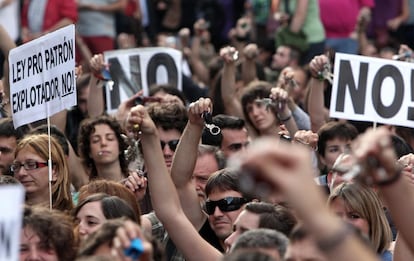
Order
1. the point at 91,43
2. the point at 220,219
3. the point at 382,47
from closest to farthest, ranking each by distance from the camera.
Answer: the point at 220,219
the point at 91,43
the point at 382,47

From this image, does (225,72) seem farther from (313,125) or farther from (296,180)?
(296,180)

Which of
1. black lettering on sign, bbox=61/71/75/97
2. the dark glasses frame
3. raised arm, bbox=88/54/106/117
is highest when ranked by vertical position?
black lettering on sign, bbox=61/71/75/97

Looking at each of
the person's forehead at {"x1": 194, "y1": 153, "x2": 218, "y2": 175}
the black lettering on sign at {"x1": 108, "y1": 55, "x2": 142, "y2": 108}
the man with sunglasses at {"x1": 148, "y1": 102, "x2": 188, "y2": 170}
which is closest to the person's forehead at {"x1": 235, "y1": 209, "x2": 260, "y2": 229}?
Answer: the person's forehead at {"x1": 194, "y1": 153, "x2": 218, "y2": 175}

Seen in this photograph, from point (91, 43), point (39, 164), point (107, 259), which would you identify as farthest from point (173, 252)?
point (91, 43)

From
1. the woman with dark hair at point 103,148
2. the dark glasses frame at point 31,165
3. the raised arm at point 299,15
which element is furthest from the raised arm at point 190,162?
the raised arm at point 299,15

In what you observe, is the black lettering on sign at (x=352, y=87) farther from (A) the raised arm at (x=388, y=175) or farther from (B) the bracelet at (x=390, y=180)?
(B) the bracelet at (x=390, y=180)

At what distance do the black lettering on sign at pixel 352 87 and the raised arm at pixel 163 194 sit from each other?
8.22 ft

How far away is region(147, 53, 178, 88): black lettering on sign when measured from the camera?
11344mm

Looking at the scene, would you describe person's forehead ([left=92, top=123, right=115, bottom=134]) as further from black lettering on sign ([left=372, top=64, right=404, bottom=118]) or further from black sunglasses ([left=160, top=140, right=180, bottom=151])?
black lettering on sign ([left=372, top=64, right=404, bottom=118])

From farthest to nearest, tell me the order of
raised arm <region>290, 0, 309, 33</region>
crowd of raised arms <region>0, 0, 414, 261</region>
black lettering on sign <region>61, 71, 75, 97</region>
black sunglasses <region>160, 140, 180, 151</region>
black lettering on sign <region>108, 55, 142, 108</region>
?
1. raised arm <region>290, 0, 309, 33</region>
2. black lettering on sign <region>108, 55, 142, 108</region>
3. black sunglasses <region>160, 140, 180, 151</region>
4. black lettering on sign <region>61, 71, 75, 97</region>
5. crowd of raised arms <region>0, 0, 414, 261</region>

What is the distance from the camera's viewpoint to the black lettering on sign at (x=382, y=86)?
8.81 m

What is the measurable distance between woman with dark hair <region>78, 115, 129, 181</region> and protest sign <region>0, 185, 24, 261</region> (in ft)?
14.6

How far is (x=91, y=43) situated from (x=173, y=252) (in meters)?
7.87

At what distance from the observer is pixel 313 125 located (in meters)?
10.0
